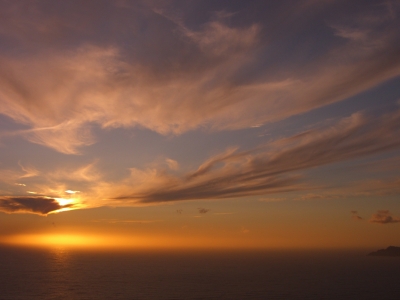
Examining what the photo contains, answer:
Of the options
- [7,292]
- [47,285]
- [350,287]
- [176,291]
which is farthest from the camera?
[350,287]

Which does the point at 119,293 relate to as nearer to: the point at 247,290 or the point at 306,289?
the point at 247,290

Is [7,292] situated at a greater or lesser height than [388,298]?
greater

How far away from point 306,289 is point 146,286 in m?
63.2

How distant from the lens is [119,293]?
333ft

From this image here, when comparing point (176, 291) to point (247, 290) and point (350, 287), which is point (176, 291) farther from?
point (350, 287)

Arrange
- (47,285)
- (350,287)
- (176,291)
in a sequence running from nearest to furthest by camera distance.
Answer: (176,291), (47,285), (350,287)

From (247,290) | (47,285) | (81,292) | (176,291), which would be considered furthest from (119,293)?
(247,290)

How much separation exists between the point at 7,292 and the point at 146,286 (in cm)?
4783

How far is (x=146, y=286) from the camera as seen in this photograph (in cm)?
11700

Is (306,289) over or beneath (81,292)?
beneath

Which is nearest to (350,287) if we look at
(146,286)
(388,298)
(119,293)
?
(388,298)

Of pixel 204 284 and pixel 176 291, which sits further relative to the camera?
pixel 204 284

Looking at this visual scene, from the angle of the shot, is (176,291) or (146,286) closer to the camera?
(176,291)

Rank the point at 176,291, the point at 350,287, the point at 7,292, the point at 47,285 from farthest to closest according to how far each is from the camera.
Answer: the point at 350,287, the point at 47,285, the point at 176,291, the point at 7,292
